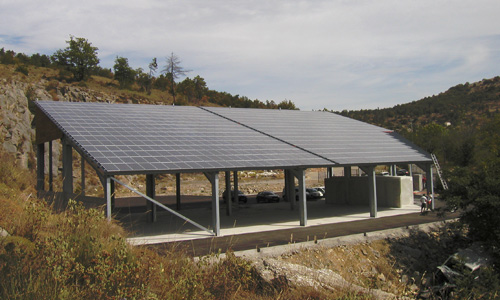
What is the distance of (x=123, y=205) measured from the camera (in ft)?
116

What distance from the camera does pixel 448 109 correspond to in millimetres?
104250

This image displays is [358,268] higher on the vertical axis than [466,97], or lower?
lower

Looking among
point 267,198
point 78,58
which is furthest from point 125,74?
point 267,198

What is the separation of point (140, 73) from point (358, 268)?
250 feet

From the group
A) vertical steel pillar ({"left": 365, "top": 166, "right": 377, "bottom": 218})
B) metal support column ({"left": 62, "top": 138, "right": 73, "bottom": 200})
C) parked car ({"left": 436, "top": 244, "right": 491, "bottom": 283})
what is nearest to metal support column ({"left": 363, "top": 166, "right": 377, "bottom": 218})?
vertical steel pillar ({"left": 365, "top": 166, "right": 377, "bottom": 218})

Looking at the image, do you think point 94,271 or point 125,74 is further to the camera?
point 125,74

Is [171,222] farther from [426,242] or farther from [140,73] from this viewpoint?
[140,73]

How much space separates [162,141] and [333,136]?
12526 mm

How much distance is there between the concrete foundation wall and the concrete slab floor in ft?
2.92

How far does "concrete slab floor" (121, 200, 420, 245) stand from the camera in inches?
762

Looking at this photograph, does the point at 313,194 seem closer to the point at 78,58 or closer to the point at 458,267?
the point at 458,267

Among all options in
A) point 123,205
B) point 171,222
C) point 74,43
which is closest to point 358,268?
point 171,222

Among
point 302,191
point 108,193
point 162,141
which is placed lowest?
point 302,191

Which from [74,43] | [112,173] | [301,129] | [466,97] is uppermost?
[74,43]
